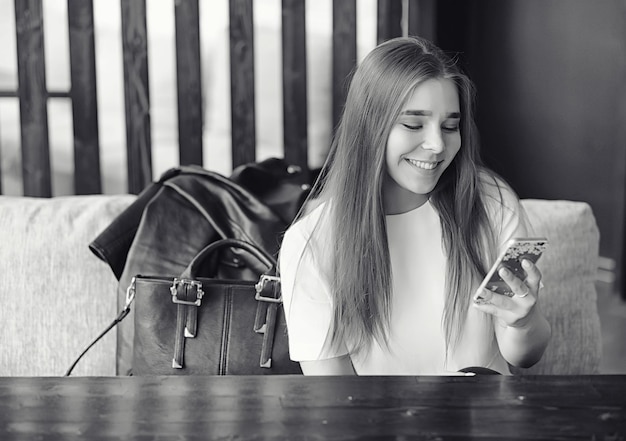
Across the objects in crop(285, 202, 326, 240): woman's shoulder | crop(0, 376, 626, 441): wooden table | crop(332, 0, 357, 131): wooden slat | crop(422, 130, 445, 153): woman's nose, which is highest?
crop(332, 0, 357, 131): wooden slat

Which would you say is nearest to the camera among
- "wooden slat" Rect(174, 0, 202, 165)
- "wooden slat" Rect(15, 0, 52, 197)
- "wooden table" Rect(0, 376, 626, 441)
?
"wooden table" Rect(0, 376, 626, 441)

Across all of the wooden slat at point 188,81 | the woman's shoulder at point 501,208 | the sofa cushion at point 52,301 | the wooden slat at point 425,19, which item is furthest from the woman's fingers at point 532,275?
the wooden slat at point 425,19

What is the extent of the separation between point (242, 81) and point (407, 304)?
135cm

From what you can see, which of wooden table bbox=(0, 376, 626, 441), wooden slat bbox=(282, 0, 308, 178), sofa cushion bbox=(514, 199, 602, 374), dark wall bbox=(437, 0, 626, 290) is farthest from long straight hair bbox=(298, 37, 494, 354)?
dark wall bbox=(437, 0, 626, 290)

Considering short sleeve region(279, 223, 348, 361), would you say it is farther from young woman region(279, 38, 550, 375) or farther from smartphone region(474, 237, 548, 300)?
smartphone region(474, 237, 548, 300)

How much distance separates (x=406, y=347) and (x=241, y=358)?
10.7 inches

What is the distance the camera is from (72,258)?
5.13 feet

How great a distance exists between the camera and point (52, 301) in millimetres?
1549

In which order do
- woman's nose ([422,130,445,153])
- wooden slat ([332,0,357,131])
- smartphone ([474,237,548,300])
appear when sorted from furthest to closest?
wooden slat ([332,0,357,131]), woman's nose ([422,130,445,153]), smartphone ([474,237,548,300])

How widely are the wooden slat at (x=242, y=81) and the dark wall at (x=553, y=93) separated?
1.83m

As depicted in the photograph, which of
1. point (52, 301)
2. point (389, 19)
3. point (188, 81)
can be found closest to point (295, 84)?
point (188, 81)

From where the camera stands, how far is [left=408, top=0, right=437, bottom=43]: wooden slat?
3543 mm

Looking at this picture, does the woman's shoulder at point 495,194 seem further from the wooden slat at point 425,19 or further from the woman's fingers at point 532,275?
the wooden slat at point 425,19

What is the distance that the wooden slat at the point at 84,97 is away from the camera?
2369 millimetres
